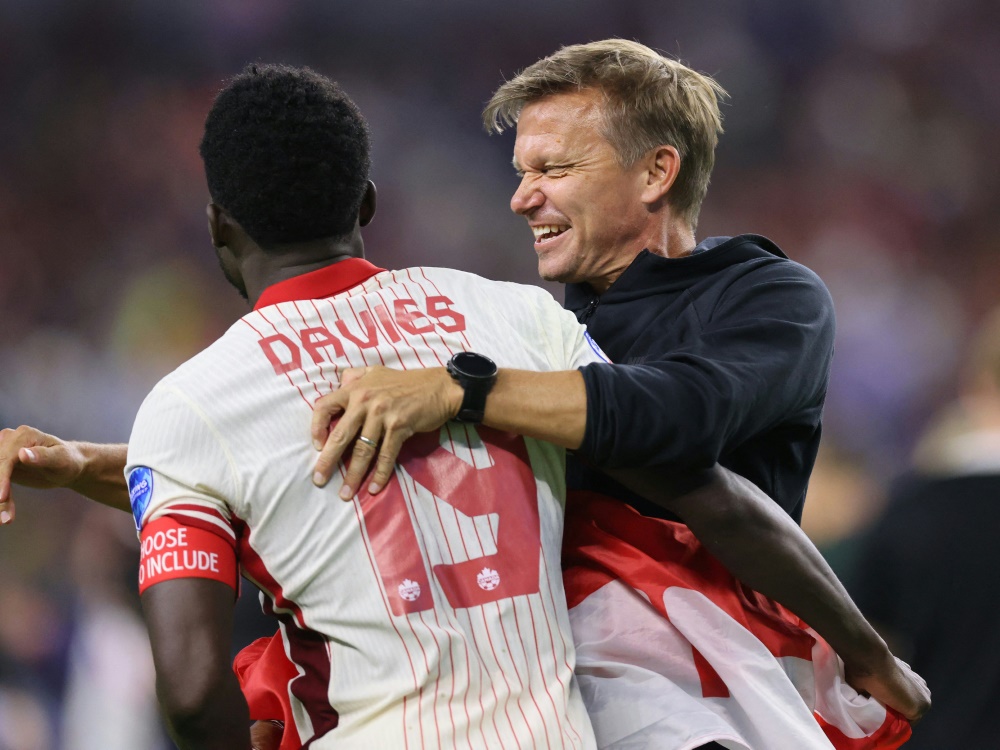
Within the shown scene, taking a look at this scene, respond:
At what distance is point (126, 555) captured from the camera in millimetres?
4770

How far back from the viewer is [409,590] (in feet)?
5.19

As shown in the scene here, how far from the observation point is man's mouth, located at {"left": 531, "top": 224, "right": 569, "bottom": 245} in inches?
104

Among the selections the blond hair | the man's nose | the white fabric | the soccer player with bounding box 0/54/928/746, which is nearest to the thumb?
the soccer player with bounding box 0/54/928/746

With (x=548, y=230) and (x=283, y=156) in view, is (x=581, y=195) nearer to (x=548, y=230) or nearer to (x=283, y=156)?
(x=548, y=230)

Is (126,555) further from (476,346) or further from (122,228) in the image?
(476,346)

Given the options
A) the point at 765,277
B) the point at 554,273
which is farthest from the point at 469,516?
the point at 554,273

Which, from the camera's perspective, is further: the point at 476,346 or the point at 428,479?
the point at 476,346

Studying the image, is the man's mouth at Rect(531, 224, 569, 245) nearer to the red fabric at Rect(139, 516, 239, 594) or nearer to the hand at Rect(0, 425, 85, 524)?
the hand at Rect(0, 425, 85, 524)

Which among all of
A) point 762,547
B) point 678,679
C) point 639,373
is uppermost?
point 639,373

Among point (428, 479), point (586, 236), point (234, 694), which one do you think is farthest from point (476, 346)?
point (586, 236)

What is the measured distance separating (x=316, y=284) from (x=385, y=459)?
0.32 metres

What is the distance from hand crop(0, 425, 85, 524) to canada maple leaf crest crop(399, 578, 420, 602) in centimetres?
84

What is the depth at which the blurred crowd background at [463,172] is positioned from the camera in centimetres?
577

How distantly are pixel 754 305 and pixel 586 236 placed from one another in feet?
1.89
